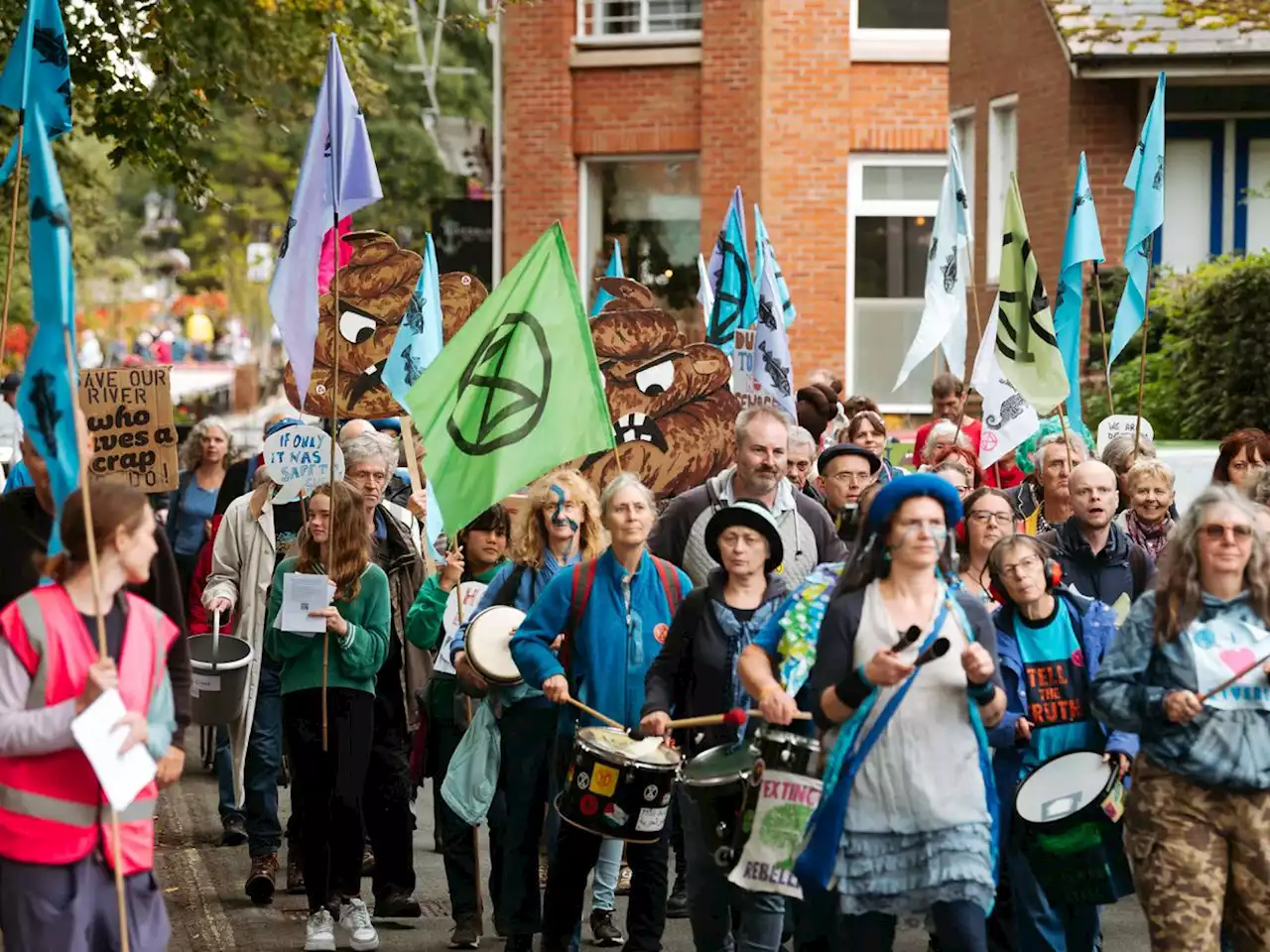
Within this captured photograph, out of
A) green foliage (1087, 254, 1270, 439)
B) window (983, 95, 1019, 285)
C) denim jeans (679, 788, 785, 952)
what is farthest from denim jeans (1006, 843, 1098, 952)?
window (983, 95, 1019, 285)

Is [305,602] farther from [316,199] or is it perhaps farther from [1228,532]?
[1228,532]

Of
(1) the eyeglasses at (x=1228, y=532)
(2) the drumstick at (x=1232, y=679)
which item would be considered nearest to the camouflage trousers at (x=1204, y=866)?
(2) the drumstick at (x=1232, y=679)

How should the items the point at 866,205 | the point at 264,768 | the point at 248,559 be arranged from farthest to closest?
the point at 866,205 < the point at 248,559 < the point at 264,768

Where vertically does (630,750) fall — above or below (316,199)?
below

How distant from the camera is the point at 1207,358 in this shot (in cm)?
1962

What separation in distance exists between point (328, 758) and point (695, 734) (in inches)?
75.4

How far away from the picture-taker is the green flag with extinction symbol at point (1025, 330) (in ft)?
40.1

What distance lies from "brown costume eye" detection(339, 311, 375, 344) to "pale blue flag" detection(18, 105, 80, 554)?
23.5 feet

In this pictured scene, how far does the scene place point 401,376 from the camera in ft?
41.4

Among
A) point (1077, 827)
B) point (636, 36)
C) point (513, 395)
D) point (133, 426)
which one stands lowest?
point (1077, 827)

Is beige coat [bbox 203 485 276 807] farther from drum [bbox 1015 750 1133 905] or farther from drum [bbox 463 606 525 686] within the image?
drum [bbox 1015 750 1133 905]

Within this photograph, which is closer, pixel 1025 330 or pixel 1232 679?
pixel 1232 679

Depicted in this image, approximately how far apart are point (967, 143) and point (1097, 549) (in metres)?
17.3

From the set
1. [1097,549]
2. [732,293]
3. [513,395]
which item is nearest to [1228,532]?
[1097,549]
